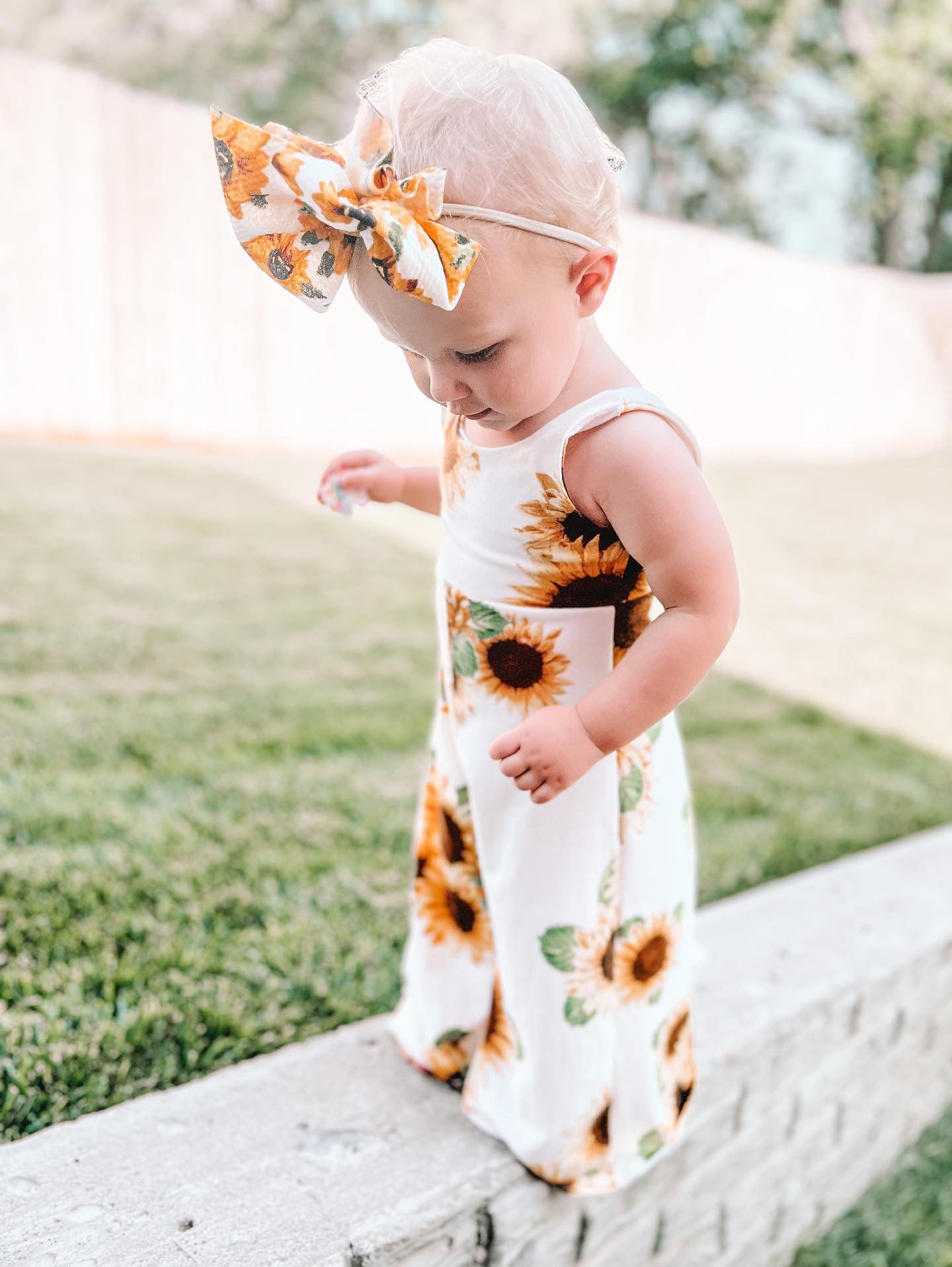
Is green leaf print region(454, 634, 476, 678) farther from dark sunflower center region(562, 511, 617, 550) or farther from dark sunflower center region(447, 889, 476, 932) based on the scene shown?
dark sunflower center region(447, 889, 476, 932)

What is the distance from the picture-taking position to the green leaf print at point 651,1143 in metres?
1.39

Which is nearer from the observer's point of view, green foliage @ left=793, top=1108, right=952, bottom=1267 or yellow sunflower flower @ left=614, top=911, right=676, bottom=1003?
yellow sunflower flower @ left=614, top=911, right=676, bottom=1003

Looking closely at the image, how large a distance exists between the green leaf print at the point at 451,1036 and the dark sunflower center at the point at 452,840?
0.25 meters

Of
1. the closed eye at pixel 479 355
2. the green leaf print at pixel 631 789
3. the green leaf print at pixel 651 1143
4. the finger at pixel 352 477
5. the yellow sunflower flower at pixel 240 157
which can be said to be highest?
the yellow sunflower flower at pixel 240 157

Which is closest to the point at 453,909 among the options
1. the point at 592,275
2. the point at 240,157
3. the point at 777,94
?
the point at 592,275

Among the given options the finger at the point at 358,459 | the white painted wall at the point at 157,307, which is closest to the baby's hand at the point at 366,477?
the finger at the point at 358,459

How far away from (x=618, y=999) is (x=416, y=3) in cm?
2153

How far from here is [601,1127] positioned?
1360 millimetres

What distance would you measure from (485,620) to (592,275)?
15.8 inches

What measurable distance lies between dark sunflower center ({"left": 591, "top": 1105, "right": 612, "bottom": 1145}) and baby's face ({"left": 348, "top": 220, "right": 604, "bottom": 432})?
885mm

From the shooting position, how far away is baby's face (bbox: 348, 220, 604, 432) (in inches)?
38.9

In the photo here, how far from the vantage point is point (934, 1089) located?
7.32ft

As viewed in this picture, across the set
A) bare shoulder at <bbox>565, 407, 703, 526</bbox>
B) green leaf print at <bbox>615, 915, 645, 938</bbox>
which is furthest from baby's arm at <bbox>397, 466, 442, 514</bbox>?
green leaf print at <bbox>615, 915, 645, 938</bbox>

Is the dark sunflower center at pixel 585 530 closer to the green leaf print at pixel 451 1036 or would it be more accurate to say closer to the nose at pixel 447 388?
the nose at pixel 447 388
